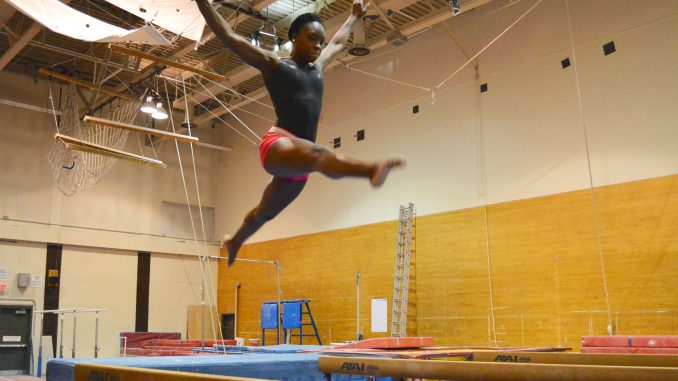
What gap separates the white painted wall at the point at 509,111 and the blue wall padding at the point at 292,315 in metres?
2.28

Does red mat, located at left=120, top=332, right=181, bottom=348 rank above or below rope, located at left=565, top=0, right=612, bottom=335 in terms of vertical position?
below

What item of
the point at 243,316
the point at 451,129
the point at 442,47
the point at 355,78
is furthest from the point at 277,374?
the point at 243,316

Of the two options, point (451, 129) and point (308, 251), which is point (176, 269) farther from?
point (451, 129)

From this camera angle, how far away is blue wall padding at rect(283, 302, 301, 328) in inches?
485

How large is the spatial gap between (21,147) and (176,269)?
15.8 ft

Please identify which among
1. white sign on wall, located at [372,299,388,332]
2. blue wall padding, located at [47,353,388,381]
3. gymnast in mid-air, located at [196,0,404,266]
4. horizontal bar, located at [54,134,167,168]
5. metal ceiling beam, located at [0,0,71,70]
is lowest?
blue wall padding, located at [47,353,388,381]

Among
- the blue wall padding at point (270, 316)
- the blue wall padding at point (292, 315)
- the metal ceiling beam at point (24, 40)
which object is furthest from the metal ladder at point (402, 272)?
the metal ceiling beam at point (24, 40)

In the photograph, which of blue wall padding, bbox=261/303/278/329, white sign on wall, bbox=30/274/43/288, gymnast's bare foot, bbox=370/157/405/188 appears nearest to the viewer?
gymnast's bare foot, bbox=370/157/405/188

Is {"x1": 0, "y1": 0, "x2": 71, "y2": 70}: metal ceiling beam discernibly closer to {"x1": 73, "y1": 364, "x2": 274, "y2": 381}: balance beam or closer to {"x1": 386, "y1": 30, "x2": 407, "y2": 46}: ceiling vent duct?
{"x1": 386, "y1": 30, "x2": 407, "y2": 46}: ceiling vent duct

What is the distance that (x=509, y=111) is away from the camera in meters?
11.1

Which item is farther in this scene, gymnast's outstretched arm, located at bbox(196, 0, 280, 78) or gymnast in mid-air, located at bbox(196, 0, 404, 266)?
gymnast's outstretched arm, located at bbox(196, 0, 280, 78)

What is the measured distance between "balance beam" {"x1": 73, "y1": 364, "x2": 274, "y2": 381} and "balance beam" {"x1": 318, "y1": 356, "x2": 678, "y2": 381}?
1.09 metres

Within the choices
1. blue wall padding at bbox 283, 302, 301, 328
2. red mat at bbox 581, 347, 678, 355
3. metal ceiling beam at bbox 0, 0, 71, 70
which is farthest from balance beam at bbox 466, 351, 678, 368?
metal ceiling beam at bbox 0, 0, 71, 70

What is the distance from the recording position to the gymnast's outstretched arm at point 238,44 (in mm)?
2756
